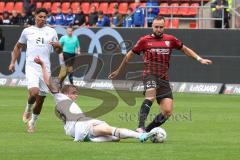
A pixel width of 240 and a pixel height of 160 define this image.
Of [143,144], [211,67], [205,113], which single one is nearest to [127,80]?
[211,67]

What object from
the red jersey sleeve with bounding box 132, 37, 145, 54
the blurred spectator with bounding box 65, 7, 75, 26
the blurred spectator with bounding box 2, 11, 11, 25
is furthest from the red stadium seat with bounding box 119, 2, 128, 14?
the red jersey sleeve with bounding box 132, 37, 145, 54

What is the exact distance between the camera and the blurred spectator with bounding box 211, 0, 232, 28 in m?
34.8

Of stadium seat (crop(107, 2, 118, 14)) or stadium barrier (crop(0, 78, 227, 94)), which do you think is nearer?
stadium barrier (crop(0, 78, 227, 94))

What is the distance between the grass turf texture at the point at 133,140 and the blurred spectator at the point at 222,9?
8583mm

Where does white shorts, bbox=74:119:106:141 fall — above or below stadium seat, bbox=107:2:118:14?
above

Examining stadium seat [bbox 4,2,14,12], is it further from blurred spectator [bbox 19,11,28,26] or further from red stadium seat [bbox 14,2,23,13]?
blurred spectator [bbox 19,11,28,26]

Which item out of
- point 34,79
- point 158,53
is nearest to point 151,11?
point 34,79

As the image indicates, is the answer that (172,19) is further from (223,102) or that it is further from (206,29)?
(223,102)

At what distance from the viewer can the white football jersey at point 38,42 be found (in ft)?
56.4

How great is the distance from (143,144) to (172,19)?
22.3 meters

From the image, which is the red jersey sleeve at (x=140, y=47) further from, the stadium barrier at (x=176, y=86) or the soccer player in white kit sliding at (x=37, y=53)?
the stadium barrier at (x=176, y=86)

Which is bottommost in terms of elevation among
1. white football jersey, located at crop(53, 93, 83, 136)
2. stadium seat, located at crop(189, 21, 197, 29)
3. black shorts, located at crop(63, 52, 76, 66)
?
black shorts, located at crop(63, 52, 76, 66)

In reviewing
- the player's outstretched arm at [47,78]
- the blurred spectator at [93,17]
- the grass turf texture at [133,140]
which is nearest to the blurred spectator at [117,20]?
the blurred spectator at [93,17]

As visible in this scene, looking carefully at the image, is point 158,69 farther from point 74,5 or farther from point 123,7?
point 74,5
